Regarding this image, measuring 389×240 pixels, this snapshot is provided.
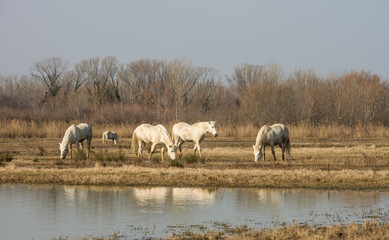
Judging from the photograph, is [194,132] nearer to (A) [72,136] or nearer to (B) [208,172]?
(A) [72,136]

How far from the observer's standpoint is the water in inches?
482

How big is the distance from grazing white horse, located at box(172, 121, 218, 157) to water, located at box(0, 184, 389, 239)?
9.41m

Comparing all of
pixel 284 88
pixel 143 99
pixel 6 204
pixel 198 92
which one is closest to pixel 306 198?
pixel 6 204

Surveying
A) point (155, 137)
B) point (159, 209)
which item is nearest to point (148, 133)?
point (155, 137)

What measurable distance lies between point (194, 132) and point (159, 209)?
13.7m

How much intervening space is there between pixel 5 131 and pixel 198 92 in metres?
45.4

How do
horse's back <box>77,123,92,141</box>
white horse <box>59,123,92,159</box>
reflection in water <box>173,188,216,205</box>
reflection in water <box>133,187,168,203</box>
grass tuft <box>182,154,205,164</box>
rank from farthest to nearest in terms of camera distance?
horse's back <box>77,123,92,141</box>, white horse <box>59,123,92,159</box>, grass tuft <box>182,154,205,164</box>, reflection in water <box>133,187,168,203</box>, reflection in water <box>173,188,216,205</box>

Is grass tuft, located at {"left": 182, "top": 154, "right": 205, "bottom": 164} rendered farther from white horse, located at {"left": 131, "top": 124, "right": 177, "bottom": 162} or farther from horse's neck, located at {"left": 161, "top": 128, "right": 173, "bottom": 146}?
horse's neck, located at {"left": 161, "top": 128, "right": 173, "bottom": 146}

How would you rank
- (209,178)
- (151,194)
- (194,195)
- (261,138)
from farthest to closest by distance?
(261,138) → (209,178) → (151,194) → (194,195)

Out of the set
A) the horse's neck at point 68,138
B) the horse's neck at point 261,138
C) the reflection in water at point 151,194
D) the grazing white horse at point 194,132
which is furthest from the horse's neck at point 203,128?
the reflection in water at point 151,194

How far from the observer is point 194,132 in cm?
2809

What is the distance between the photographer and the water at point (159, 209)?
40.2 feet

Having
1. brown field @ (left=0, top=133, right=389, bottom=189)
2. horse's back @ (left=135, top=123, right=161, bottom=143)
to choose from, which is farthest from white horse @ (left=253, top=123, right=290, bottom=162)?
horse's back @ (left=135, top=123, right=161, bottom=143)

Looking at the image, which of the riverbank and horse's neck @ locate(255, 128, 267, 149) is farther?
horse's neck @ locate(255, 128, 267, 149)
